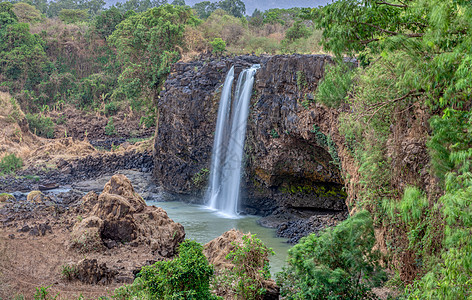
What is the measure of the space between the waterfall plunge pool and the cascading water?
0.83 meters

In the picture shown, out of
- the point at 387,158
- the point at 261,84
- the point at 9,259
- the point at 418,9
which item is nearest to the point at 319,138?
the point at 261,84

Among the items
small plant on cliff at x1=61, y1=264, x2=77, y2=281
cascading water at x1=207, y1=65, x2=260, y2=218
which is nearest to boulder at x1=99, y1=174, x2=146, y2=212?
small plant on cliff at x1=61, y1=264, x2=77, y2=281

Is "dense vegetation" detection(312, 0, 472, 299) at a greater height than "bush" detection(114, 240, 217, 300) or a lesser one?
greater

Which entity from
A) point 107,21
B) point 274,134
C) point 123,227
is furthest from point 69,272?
point 107,21

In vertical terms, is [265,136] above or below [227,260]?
Result: above

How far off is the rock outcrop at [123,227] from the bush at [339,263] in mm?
5975

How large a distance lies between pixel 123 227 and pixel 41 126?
81.4 feet

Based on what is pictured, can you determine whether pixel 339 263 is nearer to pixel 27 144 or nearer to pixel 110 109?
pixel 27 144

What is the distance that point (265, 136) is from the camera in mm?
17812

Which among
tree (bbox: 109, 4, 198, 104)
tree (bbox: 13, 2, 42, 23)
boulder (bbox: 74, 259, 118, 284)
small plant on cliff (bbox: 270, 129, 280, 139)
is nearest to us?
boulder (bbox: 74, 259, 118, 284)

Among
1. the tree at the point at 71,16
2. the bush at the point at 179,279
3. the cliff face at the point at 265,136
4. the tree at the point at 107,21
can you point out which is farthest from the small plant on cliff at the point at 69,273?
the tree at the point at 71,16

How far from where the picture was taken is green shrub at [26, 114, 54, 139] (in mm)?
33188

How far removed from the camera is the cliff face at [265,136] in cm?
1566

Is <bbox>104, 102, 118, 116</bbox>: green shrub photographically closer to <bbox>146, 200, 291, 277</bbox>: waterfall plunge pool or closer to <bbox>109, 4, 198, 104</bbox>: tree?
<bbox>109, 4, 198, 104</bbox>: tree
